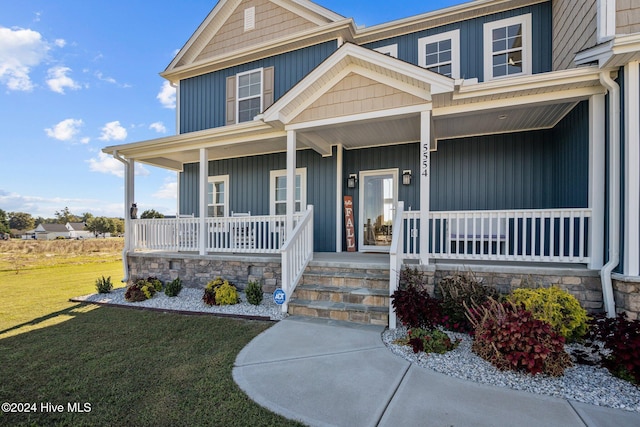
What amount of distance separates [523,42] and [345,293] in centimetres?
653

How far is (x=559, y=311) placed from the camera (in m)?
3.74

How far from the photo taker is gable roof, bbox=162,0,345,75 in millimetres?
7992

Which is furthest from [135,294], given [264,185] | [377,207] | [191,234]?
[377,207]

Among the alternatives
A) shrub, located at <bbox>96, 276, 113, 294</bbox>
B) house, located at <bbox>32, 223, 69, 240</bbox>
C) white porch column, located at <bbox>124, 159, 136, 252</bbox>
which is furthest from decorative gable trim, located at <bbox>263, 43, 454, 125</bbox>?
house, located at <bbox>32, 223, 69, 240</bbox>

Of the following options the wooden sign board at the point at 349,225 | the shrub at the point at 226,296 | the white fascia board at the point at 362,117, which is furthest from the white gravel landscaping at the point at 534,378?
the white fascia board at the point at 362,117

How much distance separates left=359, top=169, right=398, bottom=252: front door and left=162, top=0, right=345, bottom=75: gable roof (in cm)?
403

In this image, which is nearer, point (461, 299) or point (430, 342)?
point (430, 342)

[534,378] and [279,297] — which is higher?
[279,297]

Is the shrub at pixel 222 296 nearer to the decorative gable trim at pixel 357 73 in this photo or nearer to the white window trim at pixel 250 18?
the decorative gable trim at pixel 357 73

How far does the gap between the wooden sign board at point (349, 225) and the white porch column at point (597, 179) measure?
442cm

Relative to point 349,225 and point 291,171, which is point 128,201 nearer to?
point 291,171

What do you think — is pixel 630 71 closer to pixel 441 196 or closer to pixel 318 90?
pixel 441 196

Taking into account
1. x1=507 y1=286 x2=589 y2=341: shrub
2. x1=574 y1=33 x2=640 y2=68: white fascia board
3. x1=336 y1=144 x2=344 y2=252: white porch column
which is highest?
x1=574 y1=33 x2=640 y2=68: white fascia board

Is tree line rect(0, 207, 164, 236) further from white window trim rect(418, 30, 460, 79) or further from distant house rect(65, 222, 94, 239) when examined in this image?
white window trim rect(418, 30, 460, 79)
